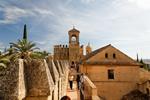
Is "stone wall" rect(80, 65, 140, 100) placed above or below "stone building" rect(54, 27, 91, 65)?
below

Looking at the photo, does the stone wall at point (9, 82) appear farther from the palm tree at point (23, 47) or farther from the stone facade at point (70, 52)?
the stone facade at point (70, 52)

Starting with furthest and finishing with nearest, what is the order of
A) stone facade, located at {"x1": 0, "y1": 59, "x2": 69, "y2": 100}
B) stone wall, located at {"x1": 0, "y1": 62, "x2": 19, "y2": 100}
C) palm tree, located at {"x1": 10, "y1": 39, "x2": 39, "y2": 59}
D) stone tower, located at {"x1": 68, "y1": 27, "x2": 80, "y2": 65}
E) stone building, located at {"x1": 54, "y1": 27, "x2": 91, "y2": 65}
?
stone building, located at {"x1": 54, "y1": 27, "x2": 91, "y2": 65}, stone tower, located at {"x1": 68, "y1": 27, "x2": 80, "y2": 65}, palm tree, located at {"x1": 10, "y1": 39, "x2": 39, "y2": 59}, stone facade, located at {"x1": 0, "y1": 59, "x2": 69, "y2": 100}, stone wall, located at {"x1": 0, "y1": 62, "x2": 19, "y2": 100}

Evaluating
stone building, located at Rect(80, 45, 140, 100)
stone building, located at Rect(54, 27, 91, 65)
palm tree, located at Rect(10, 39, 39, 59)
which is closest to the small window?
stone building, located at Rect(80, 45, 140, 100)

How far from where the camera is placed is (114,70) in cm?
3247

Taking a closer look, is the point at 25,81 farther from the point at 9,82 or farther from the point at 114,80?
the point at 114,80

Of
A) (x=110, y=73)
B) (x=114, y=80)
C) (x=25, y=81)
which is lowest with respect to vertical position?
(x=114, y=80)

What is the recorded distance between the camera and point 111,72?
32.5 metres

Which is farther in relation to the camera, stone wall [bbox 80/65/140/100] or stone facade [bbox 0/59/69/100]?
stone wall [bbox 80/65/140/100]

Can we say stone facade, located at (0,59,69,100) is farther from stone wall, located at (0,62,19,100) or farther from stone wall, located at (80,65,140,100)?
stone wall, located at (80,65,140,100)

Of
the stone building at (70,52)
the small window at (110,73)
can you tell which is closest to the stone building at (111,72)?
the small window at (110,73)

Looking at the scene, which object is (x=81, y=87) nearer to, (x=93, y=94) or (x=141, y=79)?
(x=93, y=94)

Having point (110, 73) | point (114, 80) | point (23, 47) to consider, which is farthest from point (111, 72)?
point (23, 47)

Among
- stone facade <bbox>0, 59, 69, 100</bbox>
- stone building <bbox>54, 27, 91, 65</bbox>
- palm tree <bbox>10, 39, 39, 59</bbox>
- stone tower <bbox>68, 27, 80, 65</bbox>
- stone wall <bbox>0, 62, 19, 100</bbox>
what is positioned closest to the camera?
stone wall <bbox>0, 62, 19, 100</bbox>

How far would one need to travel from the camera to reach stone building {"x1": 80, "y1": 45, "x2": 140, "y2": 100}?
3203 centimetres
